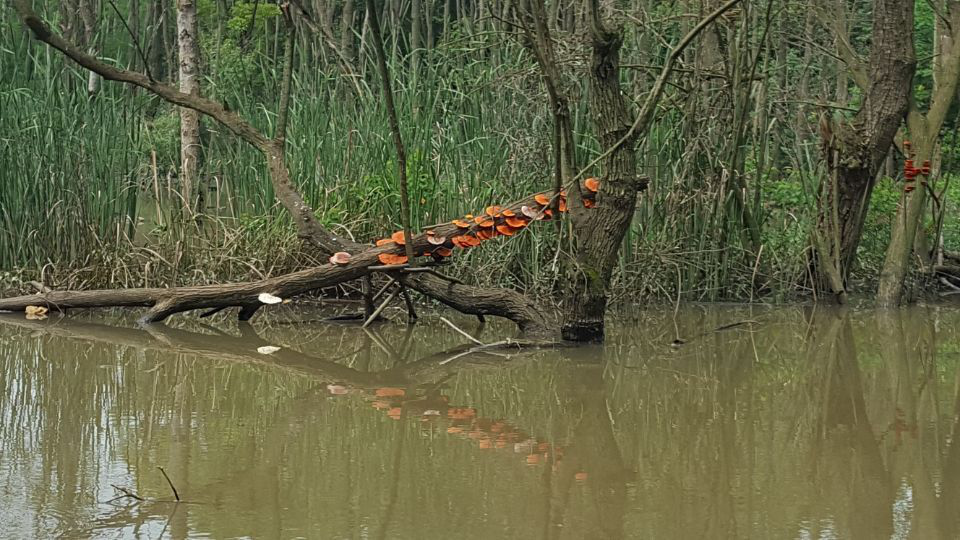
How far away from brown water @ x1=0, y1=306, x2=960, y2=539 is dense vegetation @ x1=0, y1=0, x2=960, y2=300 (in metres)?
0.87

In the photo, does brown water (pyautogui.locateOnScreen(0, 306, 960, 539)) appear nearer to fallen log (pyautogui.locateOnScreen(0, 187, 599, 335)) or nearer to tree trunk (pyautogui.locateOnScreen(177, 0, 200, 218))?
fallen log (pyautogui.locateOnScreen(0, 187, 599, 335))

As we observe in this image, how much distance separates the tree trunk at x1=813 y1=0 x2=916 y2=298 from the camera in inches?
268

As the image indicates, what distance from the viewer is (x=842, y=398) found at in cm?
421

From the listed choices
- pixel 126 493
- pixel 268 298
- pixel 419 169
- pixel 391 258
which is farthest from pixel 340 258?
pixel 126 493

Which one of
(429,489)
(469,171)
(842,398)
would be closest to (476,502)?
(429,489)

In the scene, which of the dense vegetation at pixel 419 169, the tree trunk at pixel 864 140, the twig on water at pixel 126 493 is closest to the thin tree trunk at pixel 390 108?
the dense vegetation at pixel 419 169

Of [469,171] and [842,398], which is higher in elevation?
[469,171]

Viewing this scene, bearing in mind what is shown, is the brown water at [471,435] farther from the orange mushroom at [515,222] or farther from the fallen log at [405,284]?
the orange mushroom at [515,222]

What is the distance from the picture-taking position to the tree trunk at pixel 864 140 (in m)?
6.81

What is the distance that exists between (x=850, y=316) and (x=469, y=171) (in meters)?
2.47

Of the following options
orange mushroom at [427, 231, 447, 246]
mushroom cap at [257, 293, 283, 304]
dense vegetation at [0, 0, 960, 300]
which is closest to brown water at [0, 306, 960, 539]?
mushroom cap at [257, 293, 283, 304]

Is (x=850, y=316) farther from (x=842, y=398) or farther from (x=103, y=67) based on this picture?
(x=103, y=67)

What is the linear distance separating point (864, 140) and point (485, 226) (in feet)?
9.92

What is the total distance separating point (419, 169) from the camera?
6.58 m
